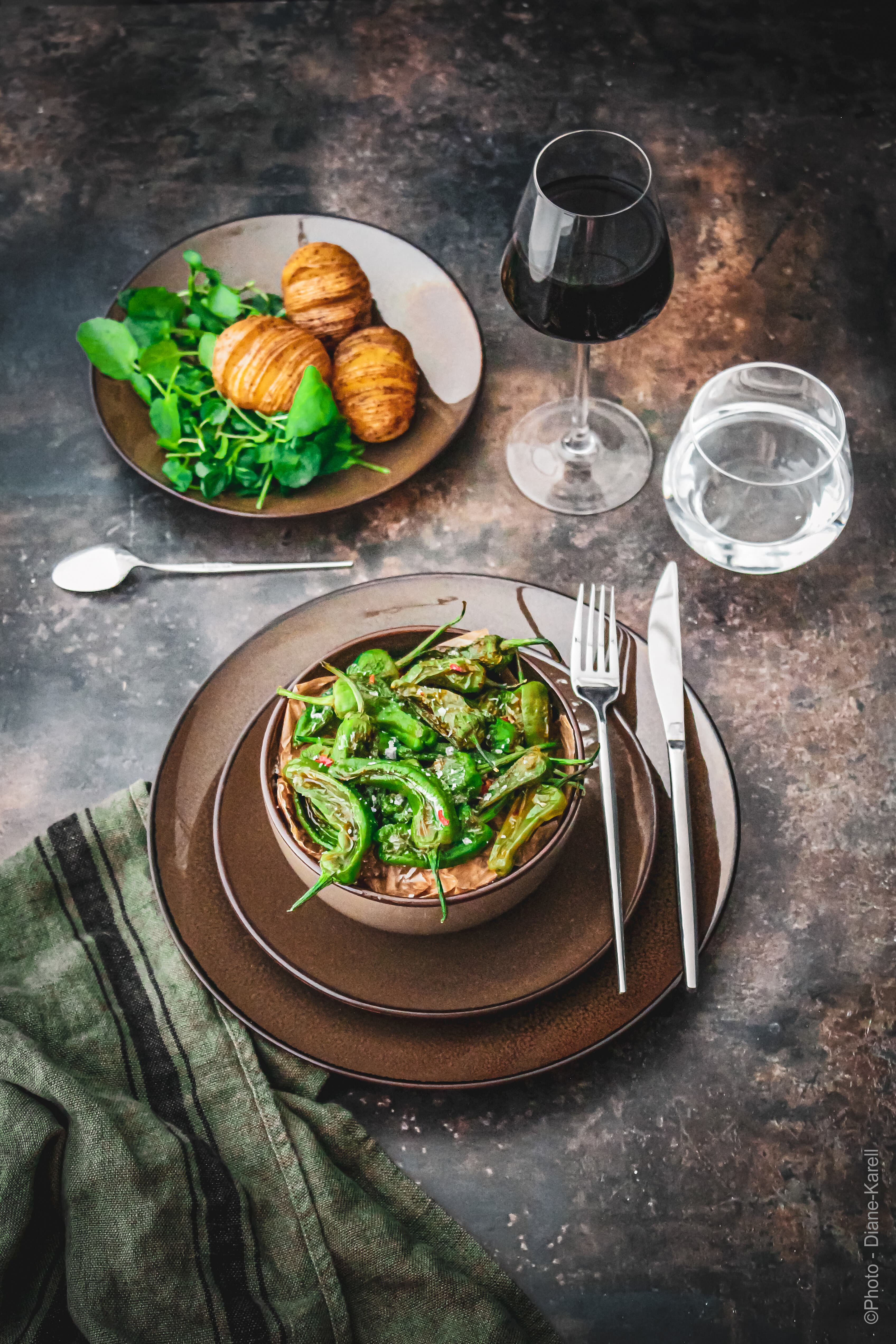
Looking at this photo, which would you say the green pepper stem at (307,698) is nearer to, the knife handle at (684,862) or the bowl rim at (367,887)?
the bowl rim at (367,887)

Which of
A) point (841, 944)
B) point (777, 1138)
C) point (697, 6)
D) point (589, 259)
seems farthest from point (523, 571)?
point (697, 6)

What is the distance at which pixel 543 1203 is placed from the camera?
1.22m

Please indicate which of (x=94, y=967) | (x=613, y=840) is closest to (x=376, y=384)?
(x=613, y=840)

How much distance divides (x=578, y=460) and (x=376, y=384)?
0.32 metres

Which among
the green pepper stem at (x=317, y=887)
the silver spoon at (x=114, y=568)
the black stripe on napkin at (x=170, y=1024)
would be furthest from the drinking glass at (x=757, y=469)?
the black stripe on napkin at (x=170, y=1024)

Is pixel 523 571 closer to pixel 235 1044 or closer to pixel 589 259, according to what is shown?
pixel 589 259

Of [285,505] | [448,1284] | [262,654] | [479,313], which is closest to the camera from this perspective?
[448,1284]

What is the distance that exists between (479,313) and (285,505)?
0.48m

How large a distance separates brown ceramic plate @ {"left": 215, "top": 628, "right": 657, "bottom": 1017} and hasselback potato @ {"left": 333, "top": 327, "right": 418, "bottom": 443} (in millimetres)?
388

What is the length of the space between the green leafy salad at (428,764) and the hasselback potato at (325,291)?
59 centimetres

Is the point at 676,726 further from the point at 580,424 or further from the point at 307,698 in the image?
the point at 580,424

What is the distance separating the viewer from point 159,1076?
49.1 inches

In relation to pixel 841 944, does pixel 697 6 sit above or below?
above

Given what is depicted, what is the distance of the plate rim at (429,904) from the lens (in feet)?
3.81
